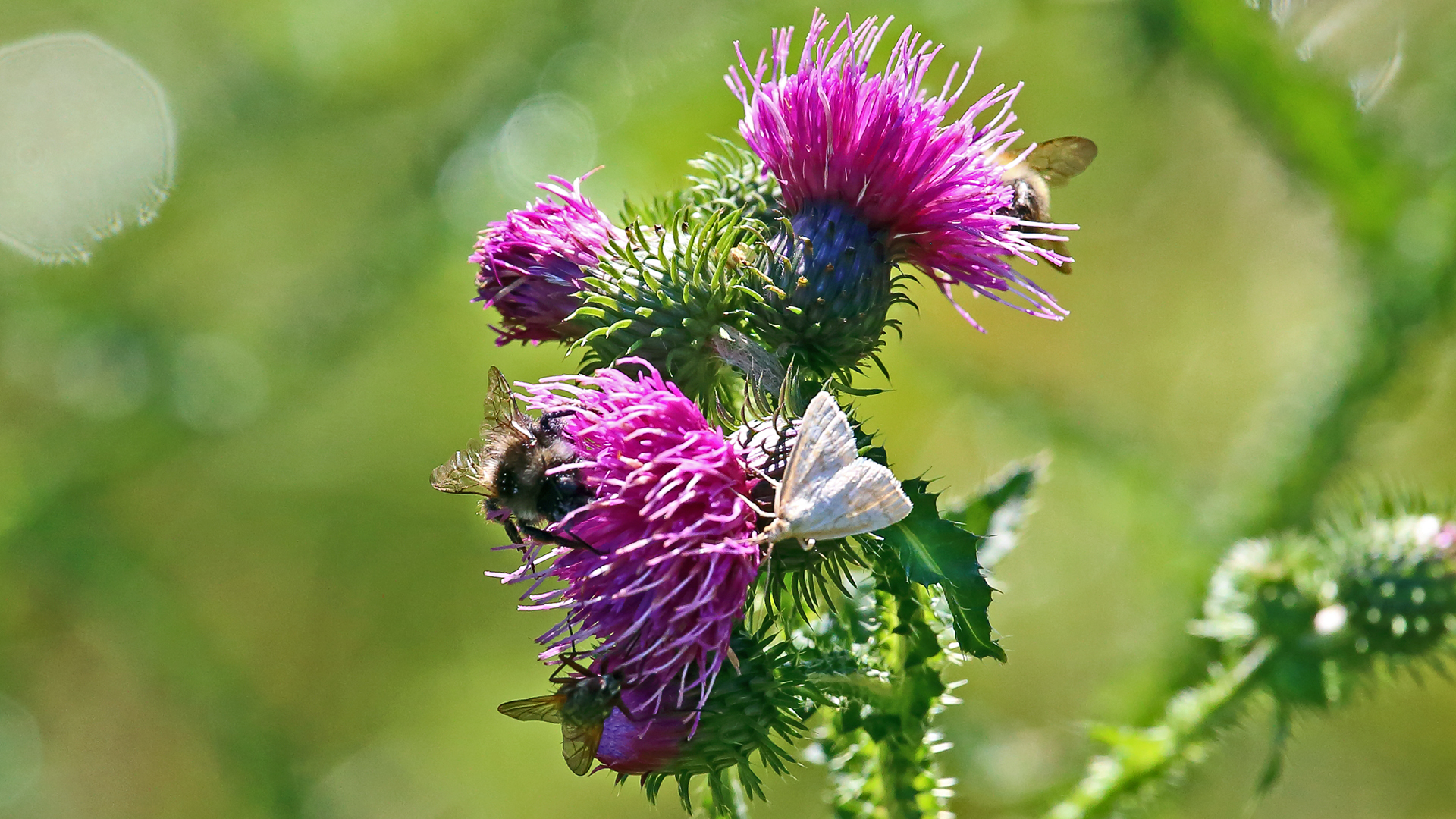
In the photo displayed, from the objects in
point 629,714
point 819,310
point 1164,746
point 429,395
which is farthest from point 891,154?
point 429,395

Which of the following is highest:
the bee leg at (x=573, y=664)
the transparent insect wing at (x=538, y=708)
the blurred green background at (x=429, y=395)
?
the blurred green background at (x=429, y=395)

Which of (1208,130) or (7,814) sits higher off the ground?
(1208,130)

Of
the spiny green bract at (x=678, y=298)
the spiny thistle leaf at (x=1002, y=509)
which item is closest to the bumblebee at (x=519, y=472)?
the spiny green bract at (x=678, y=298)

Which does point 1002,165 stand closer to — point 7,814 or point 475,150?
point 475,150

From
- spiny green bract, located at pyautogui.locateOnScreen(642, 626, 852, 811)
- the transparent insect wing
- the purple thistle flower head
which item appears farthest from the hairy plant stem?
the purple thistle flower head

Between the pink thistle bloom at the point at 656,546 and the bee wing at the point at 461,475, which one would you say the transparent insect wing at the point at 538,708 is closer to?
the pink thistle bloom at the point at 656,546

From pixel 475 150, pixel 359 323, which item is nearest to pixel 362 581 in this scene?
pixel 359 323

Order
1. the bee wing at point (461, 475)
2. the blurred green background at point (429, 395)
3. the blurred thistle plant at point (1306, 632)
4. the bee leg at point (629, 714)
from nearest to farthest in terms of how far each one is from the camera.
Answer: the bee leg at point (629, 714) < the bee wing at point (461, 475) < the blurred thistle plant at point (1306, 632) < the blurred green background at point (429, 395)

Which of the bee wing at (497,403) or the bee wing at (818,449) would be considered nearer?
the bee wing at (818,449)
